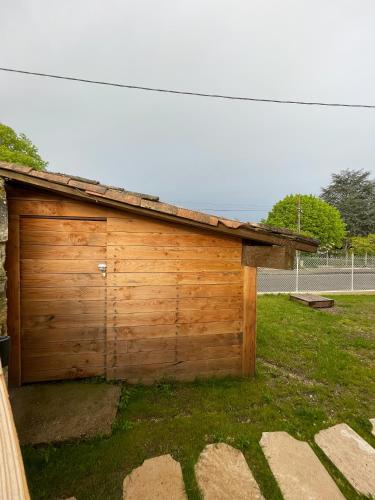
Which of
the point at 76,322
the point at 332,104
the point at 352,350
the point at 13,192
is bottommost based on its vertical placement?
the point at 352,350

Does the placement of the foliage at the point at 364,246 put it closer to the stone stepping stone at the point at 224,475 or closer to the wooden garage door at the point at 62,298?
the stone stepping stone at the point at 224,475

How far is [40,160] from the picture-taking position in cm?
1888

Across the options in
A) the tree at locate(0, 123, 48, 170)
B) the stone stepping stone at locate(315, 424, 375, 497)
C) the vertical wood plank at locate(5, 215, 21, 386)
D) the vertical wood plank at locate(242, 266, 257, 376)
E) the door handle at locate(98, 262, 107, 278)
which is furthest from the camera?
the tree at locate(0, 123, 48, 170)

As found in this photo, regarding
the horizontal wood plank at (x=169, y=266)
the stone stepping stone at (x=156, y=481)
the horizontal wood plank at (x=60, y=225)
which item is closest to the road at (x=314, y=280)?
the horizontal wood plank at (x=169, y=266)

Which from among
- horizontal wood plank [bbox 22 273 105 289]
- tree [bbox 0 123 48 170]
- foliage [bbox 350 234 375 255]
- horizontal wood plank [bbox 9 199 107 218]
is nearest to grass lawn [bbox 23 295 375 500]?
horizontal wood plank [bbox 22 273 105 289]

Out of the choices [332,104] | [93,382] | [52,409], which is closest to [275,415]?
[93,382]

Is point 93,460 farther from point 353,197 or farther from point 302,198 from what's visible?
point 353,197

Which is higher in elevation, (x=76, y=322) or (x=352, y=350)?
(x=76, y=322)

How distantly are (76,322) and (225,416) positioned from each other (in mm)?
2208

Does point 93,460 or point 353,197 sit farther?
point 353,197

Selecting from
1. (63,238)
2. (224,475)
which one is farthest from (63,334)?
(224,475)

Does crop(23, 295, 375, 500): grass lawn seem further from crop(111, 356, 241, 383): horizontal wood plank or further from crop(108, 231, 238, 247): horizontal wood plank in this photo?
crop(108, 231, 238, 247): horizontal wood plank

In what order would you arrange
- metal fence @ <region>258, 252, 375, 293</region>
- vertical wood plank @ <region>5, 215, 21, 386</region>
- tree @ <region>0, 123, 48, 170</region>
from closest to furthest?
1. vertical wood plank @ <region>5, 215, 21, 386</region>
2. metal fence @ <region>258, 252, 375, 293</region>
3. tree @ <region>0, 123, 48, 170</region>

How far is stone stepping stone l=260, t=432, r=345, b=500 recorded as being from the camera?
78.0 inches
